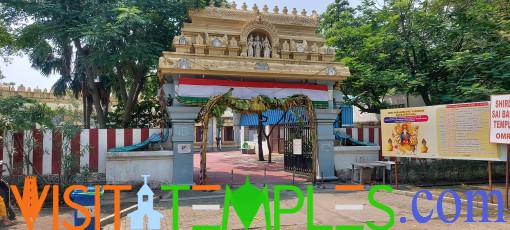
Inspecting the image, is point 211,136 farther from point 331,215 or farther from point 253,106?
point 331,215

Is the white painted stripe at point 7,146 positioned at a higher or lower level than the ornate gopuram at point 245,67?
lower

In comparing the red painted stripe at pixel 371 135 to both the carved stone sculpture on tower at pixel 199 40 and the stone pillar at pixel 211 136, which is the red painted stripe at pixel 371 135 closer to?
the carved stone sculpture on tower at pixel 199 40

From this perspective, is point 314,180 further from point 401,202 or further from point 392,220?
point 392,220

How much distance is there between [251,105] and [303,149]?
11.1 feet

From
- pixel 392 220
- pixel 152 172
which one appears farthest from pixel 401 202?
pixel 152 172

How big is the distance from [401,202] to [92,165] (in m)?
9.84

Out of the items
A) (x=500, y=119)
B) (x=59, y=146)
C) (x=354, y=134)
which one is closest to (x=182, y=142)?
(x=59, y=146)

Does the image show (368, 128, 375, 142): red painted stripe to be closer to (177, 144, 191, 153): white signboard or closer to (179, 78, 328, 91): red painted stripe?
(179, 78, 328, 91): red painted stripe

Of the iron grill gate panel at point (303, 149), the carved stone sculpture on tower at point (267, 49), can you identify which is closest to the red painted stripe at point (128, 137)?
the carved stone sculpture on tower at point (267, 49)

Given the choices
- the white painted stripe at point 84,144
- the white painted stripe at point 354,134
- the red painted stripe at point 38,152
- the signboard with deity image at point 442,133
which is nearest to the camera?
the signboard with deity image at point 442,133

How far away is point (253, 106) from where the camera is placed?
12734mm

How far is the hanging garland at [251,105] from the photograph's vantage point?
12.2 metres

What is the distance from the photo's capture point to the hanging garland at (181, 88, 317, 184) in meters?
12.2

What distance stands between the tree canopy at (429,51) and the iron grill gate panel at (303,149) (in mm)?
3435
